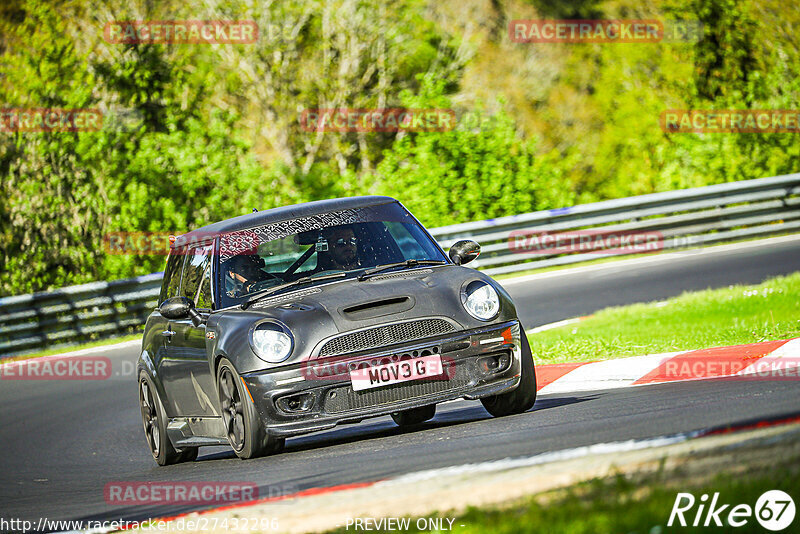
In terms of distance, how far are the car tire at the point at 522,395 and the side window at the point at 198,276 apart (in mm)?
2053

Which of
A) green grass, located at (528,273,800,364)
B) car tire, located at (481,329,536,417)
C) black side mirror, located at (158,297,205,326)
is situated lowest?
green grass, located at (528,273,800,364)

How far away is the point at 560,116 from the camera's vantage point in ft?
169

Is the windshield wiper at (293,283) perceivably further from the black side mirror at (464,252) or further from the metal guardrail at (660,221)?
the metal guardrail at (660,221)

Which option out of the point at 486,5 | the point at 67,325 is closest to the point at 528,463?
the point at 67,325

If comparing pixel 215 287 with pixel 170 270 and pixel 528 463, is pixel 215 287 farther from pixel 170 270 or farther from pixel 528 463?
pixel 528 463

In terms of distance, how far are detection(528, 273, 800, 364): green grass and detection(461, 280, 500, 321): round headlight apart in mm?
2619

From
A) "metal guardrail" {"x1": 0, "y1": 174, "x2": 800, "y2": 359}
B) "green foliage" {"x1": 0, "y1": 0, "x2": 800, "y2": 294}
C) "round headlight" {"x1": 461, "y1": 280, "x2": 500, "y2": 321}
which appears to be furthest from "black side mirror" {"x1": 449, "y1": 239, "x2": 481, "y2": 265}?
"green foliage" {"x1": 0, "y1": 0, "x2": 800, "y2": 294}

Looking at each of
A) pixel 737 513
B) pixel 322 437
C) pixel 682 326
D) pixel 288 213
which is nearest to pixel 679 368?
pixel 682 326

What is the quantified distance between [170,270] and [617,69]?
116 ft

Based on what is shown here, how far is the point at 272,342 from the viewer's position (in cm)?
676

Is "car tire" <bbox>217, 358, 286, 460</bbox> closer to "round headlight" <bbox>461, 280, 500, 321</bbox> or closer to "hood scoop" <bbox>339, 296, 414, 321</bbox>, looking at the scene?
"hood scoop" <bbox>339, 296, 414, 321</bbox>

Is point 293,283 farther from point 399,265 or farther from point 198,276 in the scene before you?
point 198,276

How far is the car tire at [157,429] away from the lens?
8.31m

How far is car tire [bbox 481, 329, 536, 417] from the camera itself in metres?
7.23
